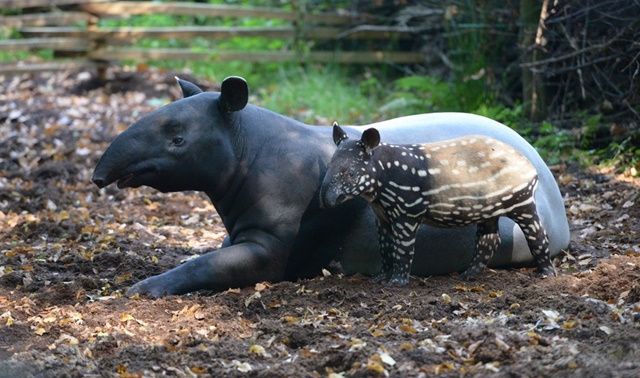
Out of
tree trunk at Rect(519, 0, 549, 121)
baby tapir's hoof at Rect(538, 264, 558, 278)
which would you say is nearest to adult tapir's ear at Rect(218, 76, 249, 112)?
baby tapir's hoof at Rect(538, 264, 558, 278)

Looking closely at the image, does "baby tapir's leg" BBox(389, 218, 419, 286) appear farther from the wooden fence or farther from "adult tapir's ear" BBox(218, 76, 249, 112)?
the wooden fence

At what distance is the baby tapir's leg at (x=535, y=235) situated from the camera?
592 centimetres

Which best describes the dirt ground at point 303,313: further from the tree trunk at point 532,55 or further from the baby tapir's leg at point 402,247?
the tree trunk at point 532,55

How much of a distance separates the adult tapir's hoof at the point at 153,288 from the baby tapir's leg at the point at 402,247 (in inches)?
49.1

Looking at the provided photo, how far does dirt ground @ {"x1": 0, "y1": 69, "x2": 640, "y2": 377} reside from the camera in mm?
4594

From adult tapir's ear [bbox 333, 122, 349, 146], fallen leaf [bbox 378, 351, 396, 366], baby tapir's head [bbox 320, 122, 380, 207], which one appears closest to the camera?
fallen leaf [bbox 378, 351, 396, 366]

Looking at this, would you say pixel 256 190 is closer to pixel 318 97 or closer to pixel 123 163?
pixel 123 163

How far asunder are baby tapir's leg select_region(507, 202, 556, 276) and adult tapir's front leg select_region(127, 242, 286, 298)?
55.5 inches

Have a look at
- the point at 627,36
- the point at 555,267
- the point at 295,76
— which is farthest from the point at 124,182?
the point at 295,76

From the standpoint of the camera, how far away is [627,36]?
931 centimetres

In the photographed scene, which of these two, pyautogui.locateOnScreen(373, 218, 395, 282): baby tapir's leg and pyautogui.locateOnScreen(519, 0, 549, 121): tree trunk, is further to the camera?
pyautogui.locateOnScreen(519, 0, 549, 121): tree trunk

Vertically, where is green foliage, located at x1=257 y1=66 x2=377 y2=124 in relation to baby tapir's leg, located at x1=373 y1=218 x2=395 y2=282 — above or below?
below

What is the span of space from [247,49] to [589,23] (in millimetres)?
8833

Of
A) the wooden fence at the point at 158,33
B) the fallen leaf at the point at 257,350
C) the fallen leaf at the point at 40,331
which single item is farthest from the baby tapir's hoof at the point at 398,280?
the wooden fence at the point at 158,33
